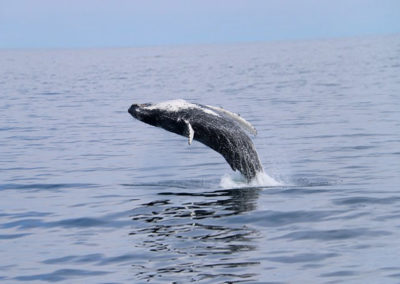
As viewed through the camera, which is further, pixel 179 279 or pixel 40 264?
pixel 40 264

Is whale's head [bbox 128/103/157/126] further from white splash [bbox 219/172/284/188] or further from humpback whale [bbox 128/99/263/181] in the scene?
white splash [bbox 219/172/284/188]

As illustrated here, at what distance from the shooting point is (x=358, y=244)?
40.1 feet

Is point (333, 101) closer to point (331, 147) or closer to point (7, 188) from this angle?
point (331, 147)

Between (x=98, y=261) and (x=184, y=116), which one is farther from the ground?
(x=184, y=116)

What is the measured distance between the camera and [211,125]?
16922mm

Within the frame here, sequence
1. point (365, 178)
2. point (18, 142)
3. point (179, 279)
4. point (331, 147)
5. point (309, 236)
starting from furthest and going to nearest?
point (18, 142), point (331, 147), point (365, 178), point (309, 236), point (179, 279)

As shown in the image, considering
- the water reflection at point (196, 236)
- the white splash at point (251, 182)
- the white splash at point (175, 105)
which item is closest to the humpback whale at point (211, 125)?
the white splash at point (175, 105)

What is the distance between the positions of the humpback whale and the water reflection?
0.82 metres

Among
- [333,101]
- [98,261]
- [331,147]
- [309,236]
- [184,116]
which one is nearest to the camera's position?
[98,261]

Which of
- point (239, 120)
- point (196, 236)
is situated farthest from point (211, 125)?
point (196, 236)

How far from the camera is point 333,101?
41.3m

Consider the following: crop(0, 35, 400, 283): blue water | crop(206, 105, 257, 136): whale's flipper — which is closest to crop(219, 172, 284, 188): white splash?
crop(0, 35, 400, 283): blue water

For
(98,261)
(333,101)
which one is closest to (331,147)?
(98,261)

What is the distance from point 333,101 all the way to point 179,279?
103 feet
